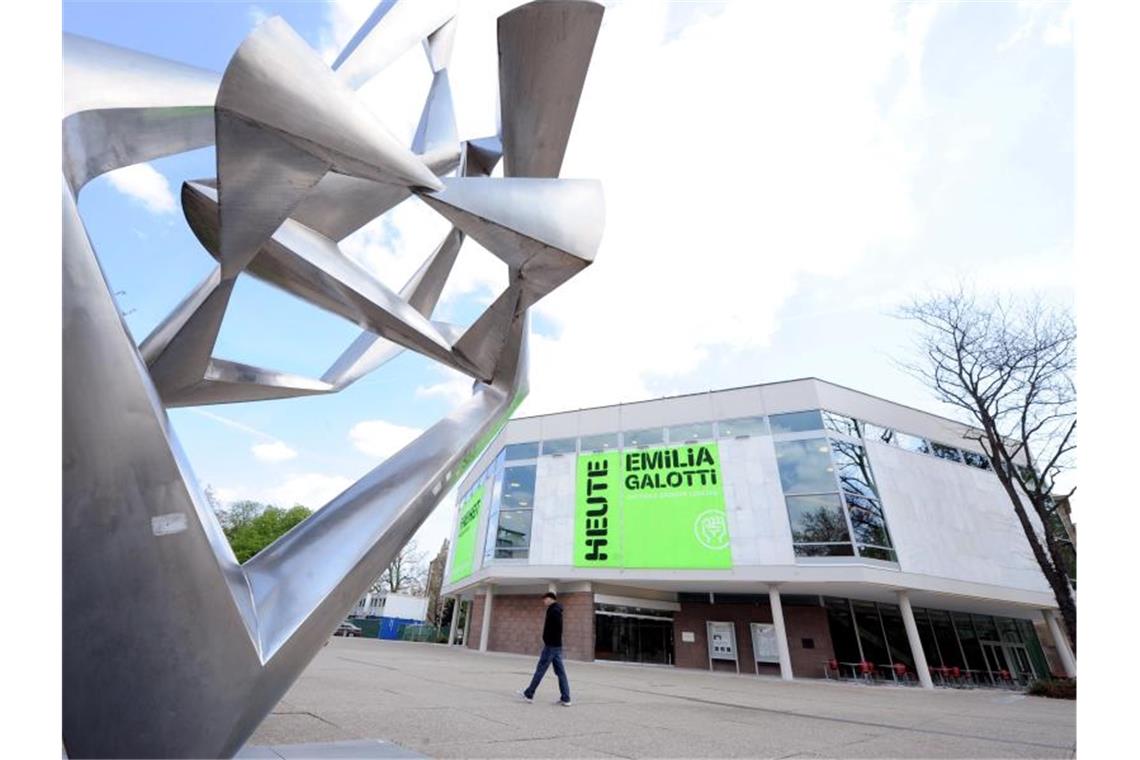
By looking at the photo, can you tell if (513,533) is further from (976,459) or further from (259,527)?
(259,527)

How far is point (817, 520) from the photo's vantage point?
1983 cm

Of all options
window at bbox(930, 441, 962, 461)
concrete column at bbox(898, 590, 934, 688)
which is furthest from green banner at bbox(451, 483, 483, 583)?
window at bbox(930, 441, 962, 461)

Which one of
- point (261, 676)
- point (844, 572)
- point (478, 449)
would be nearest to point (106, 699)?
Result: point (261, 676)

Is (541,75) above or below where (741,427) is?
below

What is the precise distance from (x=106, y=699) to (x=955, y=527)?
2594 centimetres

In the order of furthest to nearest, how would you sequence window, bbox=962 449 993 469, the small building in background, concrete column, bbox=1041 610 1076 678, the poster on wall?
1. the small building in background
2. window, bbox=962 449 993 469
3. concrete column, bbox=1041 610 1076 678
4. the poster on wall

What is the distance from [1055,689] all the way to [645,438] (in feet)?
47.2

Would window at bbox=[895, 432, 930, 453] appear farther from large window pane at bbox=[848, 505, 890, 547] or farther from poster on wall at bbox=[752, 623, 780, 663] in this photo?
poster on wall at bbox=[752, 623, 780, 663]

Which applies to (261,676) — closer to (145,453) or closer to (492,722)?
(145,453)

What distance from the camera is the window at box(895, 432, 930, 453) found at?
74.1 ft

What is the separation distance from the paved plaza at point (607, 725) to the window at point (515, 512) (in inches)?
530

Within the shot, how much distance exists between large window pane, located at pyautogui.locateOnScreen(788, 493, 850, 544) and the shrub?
20.0ft

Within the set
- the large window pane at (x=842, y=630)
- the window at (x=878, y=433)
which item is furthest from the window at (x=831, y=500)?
the large window pane at (x=842, y=630)

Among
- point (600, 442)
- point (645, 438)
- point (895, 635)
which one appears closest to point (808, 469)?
point (645, 438)
